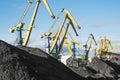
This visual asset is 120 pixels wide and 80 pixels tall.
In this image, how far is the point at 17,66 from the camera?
1177 cm

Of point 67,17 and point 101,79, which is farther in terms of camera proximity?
point 67,17

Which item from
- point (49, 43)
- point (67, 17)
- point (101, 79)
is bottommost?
point (101, 79)

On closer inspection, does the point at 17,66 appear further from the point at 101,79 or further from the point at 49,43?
the point at 49,43

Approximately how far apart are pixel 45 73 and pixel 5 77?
2224mm

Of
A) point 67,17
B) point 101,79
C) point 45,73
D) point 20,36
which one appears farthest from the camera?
point 67,17

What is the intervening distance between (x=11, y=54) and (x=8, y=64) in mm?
1264

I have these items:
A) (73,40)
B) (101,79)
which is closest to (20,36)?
(73,40)

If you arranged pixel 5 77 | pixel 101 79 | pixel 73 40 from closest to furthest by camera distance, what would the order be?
pixel 5 77, pixel 101 79, pixel 73 40

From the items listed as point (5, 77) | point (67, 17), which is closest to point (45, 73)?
point (5, 77)

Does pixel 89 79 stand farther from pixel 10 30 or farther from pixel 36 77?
pixel 10 30

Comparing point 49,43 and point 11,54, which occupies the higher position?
point 49,43

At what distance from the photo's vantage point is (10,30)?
52281 millimetres

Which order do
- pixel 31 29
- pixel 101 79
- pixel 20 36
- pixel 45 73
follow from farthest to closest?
pixel 20 36 → pixel 31 29 → pixel 101 79 → pixel 45 73

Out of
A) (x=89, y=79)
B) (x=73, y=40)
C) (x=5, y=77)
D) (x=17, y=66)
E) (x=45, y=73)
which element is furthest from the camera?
(x=73, y=40)
